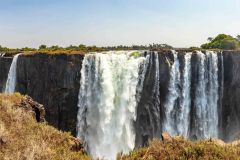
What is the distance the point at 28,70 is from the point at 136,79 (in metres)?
11.0

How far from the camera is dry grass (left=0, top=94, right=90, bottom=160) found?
1059cm

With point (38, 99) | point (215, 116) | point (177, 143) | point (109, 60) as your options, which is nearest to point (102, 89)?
point (109, 60)

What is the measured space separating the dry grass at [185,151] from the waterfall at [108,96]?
99.7ft

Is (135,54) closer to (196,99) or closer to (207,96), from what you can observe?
(196,99)

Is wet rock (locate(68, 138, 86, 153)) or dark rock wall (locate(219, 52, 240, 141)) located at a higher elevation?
wet rock (locate(68, 138, 86, 153))

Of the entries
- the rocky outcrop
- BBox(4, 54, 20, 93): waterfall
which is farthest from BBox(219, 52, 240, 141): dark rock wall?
the rocky outcrop

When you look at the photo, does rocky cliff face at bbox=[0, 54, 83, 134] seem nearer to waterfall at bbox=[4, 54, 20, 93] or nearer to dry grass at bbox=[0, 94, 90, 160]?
waterfall at bbox=[4, 54, 20, 93]

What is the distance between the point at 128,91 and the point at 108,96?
6.47ft

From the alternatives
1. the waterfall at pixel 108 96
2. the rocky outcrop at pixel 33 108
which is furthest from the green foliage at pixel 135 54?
the rocky outcrop at pixel 33 108

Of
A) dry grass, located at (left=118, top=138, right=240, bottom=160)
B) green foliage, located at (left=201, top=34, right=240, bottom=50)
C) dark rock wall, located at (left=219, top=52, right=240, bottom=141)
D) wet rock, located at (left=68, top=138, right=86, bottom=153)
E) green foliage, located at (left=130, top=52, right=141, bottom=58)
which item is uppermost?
green foliage, located at (left=201, top=34, right=240, bottom=50)

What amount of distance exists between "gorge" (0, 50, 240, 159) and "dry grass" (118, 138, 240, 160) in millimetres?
29371

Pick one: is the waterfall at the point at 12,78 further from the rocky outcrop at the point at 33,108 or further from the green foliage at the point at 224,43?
the green foliage at the point at 224,43

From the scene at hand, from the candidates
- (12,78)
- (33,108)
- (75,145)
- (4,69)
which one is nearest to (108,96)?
(12,78)

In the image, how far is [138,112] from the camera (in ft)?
139
